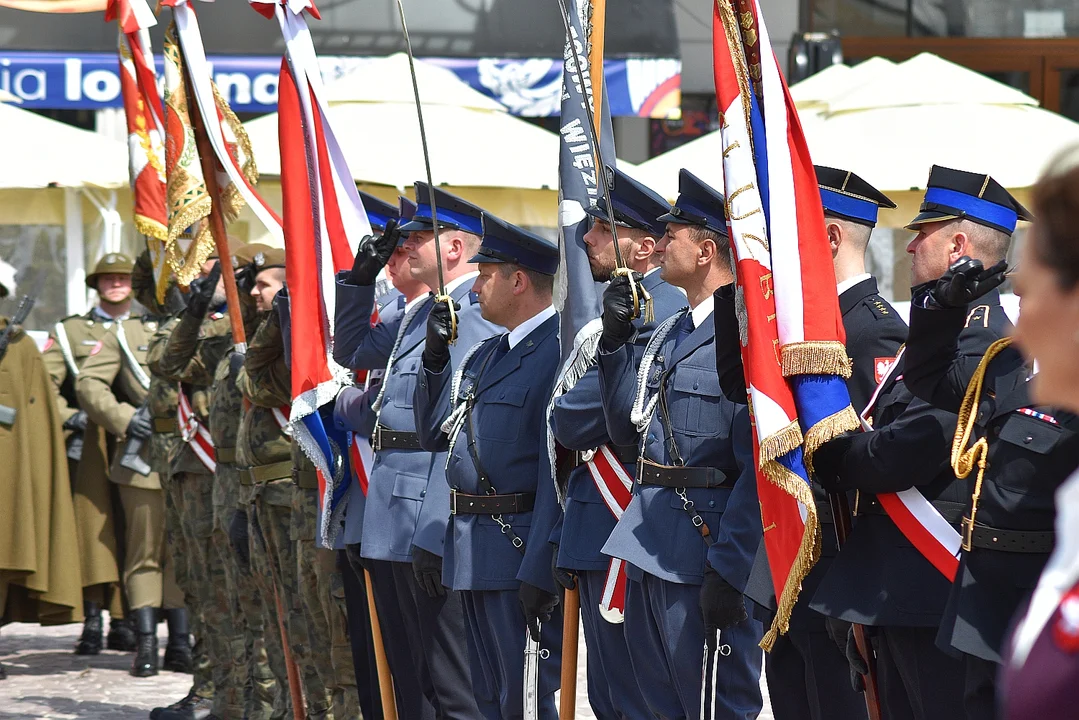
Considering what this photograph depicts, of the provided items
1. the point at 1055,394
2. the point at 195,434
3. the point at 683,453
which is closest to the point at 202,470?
the point at 195,434

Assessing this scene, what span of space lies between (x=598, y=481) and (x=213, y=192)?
2442mm

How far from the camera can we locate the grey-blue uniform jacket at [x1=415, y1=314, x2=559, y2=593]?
480 cm

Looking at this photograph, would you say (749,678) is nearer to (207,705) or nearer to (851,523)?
(851,523)

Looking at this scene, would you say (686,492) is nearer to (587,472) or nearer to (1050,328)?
(587,472)

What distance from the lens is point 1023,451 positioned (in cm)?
324

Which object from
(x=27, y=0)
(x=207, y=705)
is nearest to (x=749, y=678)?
(x=207, y=705)

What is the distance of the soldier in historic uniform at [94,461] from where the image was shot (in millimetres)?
8797

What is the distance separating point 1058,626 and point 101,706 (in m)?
6.60

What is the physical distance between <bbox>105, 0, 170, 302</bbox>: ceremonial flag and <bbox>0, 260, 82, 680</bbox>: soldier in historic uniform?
1418 millimetres

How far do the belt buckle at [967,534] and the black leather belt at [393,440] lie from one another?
2506 mm

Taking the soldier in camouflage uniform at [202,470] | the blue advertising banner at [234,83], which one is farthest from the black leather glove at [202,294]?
the blue advertising banner at [234,83]

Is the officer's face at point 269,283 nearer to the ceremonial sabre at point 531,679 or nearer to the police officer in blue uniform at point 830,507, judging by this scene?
the ceremonial sabre at point 531,679

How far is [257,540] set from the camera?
257 inches

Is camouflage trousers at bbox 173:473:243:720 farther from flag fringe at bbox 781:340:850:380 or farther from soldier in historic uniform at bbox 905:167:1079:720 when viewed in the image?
soldier in historic uniform at bbox 905:167:1079:720
